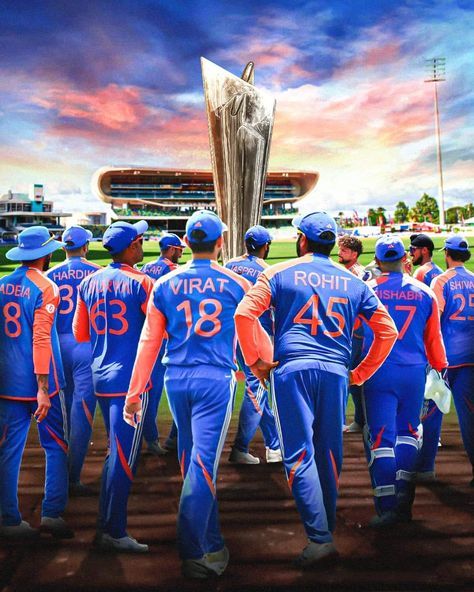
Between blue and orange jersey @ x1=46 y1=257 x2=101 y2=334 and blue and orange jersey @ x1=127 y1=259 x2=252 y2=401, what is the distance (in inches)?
57.5

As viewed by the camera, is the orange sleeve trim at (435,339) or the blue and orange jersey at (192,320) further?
the orange sleeve trim at (435,339)

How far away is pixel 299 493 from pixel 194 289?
48.8 inches

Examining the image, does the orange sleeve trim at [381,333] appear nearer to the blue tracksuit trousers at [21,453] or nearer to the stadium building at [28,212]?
the blue tracksuit trousers at [21,453]

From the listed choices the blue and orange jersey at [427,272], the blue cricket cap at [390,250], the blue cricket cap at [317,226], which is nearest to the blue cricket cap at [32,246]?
the blue cricket cap at [317,226]

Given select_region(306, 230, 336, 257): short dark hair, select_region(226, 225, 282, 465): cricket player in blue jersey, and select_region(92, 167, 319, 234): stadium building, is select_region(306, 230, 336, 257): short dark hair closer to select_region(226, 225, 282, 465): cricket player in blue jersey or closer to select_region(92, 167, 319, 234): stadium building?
select_region(226, 225, 282, 465): cricket player in blue jersey

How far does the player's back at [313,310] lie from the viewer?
123 inches

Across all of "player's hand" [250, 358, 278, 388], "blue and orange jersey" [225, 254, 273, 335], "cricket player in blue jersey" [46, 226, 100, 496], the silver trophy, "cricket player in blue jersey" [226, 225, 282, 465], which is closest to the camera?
"player's hand" [250, 358, 278, 388]

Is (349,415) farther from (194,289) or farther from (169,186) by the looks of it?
(169,186)

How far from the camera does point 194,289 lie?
3172 millimetres

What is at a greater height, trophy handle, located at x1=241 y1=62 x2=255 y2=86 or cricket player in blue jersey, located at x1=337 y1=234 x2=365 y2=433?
trophy handle, located at x1=241 y1=62 x2=255 y2=86

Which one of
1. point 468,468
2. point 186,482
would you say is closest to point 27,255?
point 186,482

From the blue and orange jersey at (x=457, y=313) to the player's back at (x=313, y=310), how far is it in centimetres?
152

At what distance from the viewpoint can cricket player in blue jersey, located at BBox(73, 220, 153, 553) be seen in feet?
10.8

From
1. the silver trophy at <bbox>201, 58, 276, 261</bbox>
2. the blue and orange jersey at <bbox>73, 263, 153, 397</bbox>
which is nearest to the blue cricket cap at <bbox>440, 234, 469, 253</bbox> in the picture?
the blue and orange jersey at <bbox>73, 263, 153, 397</bbox>
